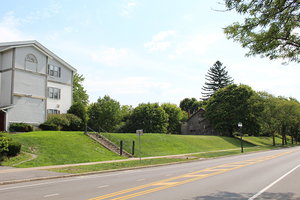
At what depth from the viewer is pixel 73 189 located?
9383 millimetres

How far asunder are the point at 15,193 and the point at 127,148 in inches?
721

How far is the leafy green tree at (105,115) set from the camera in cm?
5847

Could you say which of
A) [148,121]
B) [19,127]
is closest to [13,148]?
[19,127]

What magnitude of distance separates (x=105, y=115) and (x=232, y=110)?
100.0ft

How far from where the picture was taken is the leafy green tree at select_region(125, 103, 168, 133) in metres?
65.1

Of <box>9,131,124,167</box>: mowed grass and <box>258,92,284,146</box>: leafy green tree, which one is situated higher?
<box>258,92,284,146</box>: leafy green tree

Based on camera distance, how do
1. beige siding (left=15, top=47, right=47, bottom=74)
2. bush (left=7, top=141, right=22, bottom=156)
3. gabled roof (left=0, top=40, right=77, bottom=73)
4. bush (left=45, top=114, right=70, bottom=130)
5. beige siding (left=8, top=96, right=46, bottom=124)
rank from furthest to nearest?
bush (left=45, top=114, right=70, bottom=130) → beige siding (left=15, top=47, right=47, bottom=74) → gabled roof (left=0, top=40, right=77, bottom=73) → beige siding (left=8, top=96, right=46, bottom=124) → bush (left=7, top=141, right=22, bottom=156)

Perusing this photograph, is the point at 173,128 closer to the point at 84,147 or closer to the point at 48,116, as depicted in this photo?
the point at 48,116

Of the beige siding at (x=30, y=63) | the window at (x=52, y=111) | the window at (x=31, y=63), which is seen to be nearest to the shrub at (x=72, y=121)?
the window at (x=52, y=111)

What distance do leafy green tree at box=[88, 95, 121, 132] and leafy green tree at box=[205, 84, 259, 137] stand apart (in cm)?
2395

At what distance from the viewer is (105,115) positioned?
58.6 metres

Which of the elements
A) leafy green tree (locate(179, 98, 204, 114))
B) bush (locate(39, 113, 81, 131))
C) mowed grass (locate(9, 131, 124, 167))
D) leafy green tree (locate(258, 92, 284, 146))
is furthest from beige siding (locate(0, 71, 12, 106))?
leafy green tree (locate(179, 98, 204, 114))

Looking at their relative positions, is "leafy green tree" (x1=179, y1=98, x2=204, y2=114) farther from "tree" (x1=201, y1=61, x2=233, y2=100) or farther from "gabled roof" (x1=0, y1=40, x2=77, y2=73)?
"gabled roof" (x1=0, y1=40, x2=77, y2=73)

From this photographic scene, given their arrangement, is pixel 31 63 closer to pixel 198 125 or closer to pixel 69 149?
pixel 69 149
